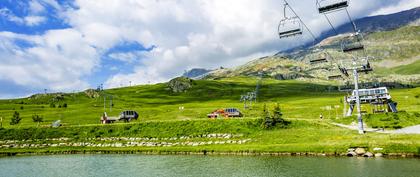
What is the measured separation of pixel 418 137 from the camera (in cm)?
5609

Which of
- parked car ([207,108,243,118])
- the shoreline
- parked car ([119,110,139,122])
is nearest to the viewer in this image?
the shoreline

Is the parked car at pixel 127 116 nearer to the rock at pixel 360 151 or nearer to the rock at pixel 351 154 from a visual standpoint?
the rock at pixel 351 154

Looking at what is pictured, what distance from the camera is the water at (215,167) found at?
43188 mm

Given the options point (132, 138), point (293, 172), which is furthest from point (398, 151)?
point (132, 138)

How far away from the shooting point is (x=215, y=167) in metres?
50.8

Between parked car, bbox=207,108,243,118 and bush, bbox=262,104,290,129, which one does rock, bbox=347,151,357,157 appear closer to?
bush, bbox=262,104,290,129

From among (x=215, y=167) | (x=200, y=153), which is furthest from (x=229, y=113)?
(x=215, y=167)

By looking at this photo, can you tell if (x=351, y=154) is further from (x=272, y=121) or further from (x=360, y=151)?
(x=272, y=121)

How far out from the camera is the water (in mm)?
43188

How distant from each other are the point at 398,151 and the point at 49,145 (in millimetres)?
66347

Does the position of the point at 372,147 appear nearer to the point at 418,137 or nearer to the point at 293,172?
the point at 418,137

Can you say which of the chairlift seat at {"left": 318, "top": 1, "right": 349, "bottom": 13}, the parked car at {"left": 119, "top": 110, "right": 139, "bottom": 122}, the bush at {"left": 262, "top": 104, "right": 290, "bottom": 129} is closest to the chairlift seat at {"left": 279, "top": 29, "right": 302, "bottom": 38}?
the chairlift seat at {"left": 318, "top": 1, "right": 349, "bottom": 13}

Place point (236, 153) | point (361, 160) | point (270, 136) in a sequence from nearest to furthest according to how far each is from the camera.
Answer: point (361, 160), point (236, 153), point (270, 136)

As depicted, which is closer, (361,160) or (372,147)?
(361,160)
